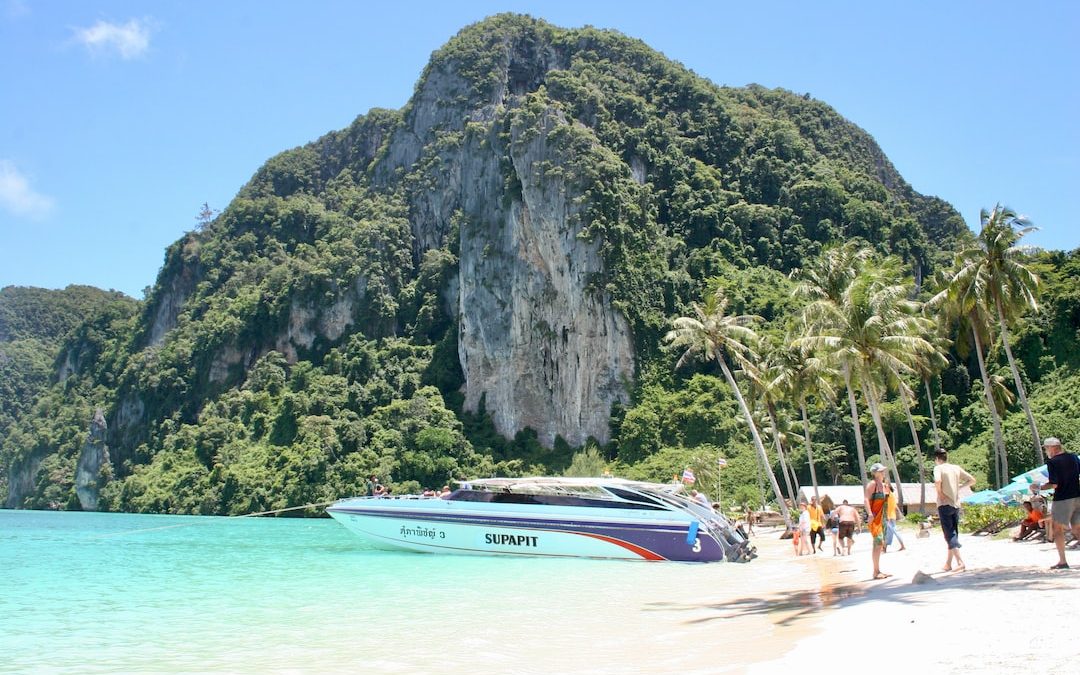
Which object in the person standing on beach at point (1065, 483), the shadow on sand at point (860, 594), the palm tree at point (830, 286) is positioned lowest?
the shadow on sand at point (860, 594)

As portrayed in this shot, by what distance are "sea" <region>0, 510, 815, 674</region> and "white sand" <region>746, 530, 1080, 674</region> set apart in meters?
0.89

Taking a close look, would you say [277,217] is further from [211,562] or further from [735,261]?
[211,562]

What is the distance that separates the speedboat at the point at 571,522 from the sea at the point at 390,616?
0.53 m

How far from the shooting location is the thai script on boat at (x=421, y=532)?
26.5 meters

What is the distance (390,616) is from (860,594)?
24.0 ft

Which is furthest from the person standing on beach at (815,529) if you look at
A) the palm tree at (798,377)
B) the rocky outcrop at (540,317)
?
the rocky outcrop at (540,317)

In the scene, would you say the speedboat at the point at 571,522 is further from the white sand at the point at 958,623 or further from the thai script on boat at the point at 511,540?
the white sand at the point at 958,623

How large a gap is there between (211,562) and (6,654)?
16231 mm

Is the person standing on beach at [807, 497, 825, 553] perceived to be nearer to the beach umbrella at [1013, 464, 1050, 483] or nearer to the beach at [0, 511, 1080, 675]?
the beach at [0, 511, 1080, 675]

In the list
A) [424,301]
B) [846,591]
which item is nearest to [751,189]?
[424,301]

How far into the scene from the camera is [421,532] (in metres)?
27.0

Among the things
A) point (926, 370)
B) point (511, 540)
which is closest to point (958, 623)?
point (511, 540)

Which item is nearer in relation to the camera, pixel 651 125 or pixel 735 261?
pixel 735 261

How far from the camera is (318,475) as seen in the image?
247ft
